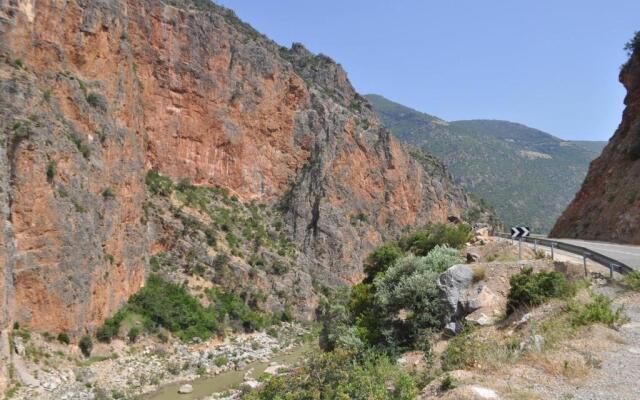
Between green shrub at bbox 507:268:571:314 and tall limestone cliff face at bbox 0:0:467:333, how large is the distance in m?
23.1

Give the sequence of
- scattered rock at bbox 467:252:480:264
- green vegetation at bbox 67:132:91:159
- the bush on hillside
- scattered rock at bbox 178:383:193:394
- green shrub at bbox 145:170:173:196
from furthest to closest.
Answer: green shrub at bbox 145:170:173:196
green vegetation at bbox 67:132:91:159
scattered rock at bbox 178:383:193:394
scattered rock at bbox 467:252:480:264
the bush on hillside

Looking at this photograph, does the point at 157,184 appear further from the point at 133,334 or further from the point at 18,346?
the point at 18,346

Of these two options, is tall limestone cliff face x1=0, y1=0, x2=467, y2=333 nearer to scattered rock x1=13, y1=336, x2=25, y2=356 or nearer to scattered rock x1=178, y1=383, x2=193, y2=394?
scattered rock x1=13, y1=336, x2=25, y2=356

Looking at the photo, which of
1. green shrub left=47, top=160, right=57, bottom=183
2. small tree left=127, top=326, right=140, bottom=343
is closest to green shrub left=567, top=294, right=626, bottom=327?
green shrub left=47, top=160, right=57, bottom=183

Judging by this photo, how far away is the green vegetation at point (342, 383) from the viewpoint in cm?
977

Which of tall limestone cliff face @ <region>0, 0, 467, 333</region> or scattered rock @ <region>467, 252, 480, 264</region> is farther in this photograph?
tall limestone cliff face @ <region>0, 0, 467, 333</region>

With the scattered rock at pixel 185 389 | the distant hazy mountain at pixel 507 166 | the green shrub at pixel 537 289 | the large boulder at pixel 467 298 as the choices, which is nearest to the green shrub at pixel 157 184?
the scattered rock at pixel 185 389

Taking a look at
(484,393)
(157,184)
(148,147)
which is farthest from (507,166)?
(484,393)

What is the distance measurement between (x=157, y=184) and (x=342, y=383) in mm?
46080

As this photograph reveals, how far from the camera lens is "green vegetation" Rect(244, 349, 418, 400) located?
9766 millimetres

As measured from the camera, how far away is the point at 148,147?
56750 millimetres

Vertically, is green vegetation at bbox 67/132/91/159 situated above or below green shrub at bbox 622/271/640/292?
above

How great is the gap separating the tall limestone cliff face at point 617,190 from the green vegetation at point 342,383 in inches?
639

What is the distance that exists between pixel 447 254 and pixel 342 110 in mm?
63484
